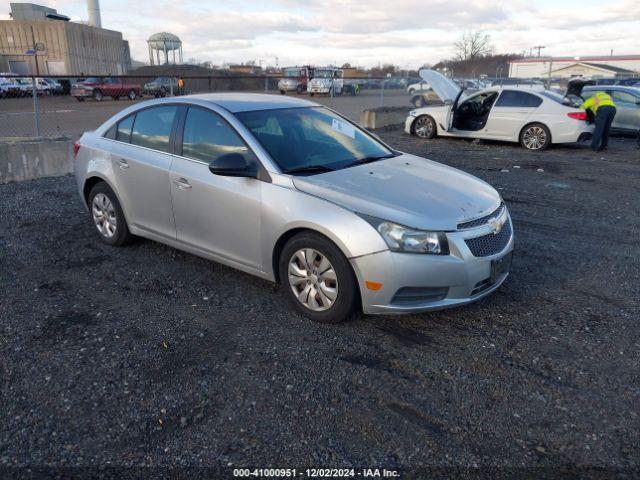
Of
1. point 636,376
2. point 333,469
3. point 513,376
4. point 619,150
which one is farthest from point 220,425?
point 619,150

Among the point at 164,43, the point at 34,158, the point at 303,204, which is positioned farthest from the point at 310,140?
the point at 164,43

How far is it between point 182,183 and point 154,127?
0.82m

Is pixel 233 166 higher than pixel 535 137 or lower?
higher

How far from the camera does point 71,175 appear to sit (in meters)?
9.22

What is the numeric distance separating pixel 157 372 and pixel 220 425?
0.72m

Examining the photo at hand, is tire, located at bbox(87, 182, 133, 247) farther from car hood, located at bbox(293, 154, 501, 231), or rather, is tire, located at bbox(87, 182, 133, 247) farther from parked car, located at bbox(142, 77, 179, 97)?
parked car, located at bbox(142, 77, 179, 97)

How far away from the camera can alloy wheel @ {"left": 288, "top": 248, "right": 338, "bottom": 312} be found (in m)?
3.79

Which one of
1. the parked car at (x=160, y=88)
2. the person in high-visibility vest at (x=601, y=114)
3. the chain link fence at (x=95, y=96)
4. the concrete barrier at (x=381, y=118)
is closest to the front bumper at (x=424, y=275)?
the chain link fence at (x=95, y=96)

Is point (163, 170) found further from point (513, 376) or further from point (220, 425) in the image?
point (513, 376)

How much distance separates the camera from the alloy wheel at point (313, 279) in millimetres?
3789

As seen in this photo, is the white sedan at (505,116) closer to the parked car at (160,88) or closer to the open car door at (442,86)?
the open car door at (442,86)

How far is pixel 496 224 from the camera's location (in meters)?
3.98

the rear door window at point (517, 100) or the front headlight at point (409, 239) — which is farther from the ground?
the rear door window at point (517, 100)

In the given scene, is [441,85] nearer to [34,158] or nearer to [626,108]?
[626,108]
